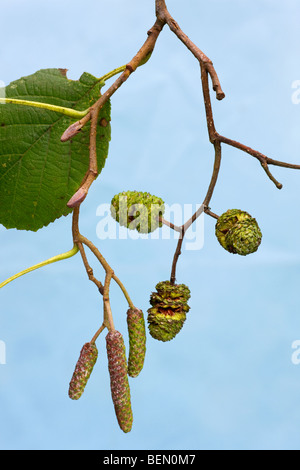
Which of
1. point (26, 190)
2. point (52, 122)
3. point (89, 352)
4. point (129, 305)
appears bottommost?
point (89, 352)

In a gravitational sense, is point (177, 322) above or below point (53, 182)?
below

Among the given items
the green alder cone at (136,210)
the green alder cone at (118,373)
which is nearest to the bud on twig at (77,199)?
the green alder cone at (136,210)

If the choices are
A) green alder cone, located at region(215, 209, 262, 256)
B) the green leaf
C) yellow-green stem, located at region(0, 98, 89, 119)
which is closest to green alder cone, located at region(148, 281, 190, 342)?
green alder cone, located at region(215, 209, 262, 256)

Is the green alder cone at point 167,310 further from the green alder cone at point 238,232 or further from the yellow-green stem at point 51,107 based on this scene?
the yellow-green stem at point 51,107

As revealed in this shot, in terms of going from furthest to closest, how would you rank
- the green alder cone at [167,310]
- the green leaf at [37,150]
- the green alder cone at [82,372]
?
the green leaf at [37,150], the green alder cone at [167,310], the green alder cone at [82,372]

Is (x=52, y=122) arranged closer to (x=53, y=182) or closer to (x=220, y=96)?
(x=53, y=182)

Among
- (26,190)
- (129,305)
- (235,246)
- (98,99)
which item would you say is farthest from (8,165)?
(235,246)

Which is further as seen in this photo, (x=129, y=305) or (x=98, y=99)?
(x=98, y=99)
